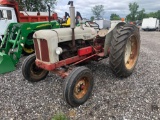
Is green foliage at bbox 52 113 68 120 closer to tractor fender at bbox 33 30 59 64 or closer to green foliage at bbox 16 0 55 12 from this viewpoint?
tractor fender at bbox 33 30 59 64

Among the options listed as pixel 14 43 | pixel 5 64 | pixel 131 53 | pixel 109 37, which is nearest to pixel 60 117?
pixel 109 37

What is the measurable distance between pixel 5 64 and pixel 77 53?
2432 mm

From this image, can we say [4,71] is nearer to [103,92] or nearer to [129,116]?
[103,92]

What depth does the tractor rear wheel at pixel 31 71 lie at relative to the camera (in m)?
4.04

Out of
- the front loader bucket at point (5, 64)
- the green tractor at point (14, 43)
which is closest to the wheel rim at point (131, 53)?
the green tractor at point (14, 43)

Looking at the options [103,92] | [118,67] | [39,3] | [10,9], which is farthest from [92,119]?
[39,3]

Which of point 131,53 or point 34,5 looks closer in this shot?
point 131,53

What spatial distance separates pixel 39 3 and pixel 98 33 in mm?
16746

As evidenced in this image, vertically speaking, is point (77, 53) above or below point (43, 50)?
below

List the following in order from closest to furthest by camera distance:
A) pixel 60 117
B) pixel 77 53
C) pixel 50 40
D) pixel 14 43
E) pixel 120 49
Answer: pixel 60 117
pixel 50 40
pixel 120 49
pixel 77 53
pixel 14 43

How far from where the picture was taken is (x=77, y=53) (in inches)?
155

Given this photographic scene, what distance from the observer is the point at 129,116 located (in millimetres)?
2928

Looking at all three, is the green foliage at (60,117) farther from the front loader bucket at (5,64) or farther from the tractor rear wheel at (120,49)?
the front loader bucket at (5,64)

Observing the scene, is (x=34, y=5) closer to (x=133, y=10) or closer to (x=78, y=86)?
(x=78, y=86)
